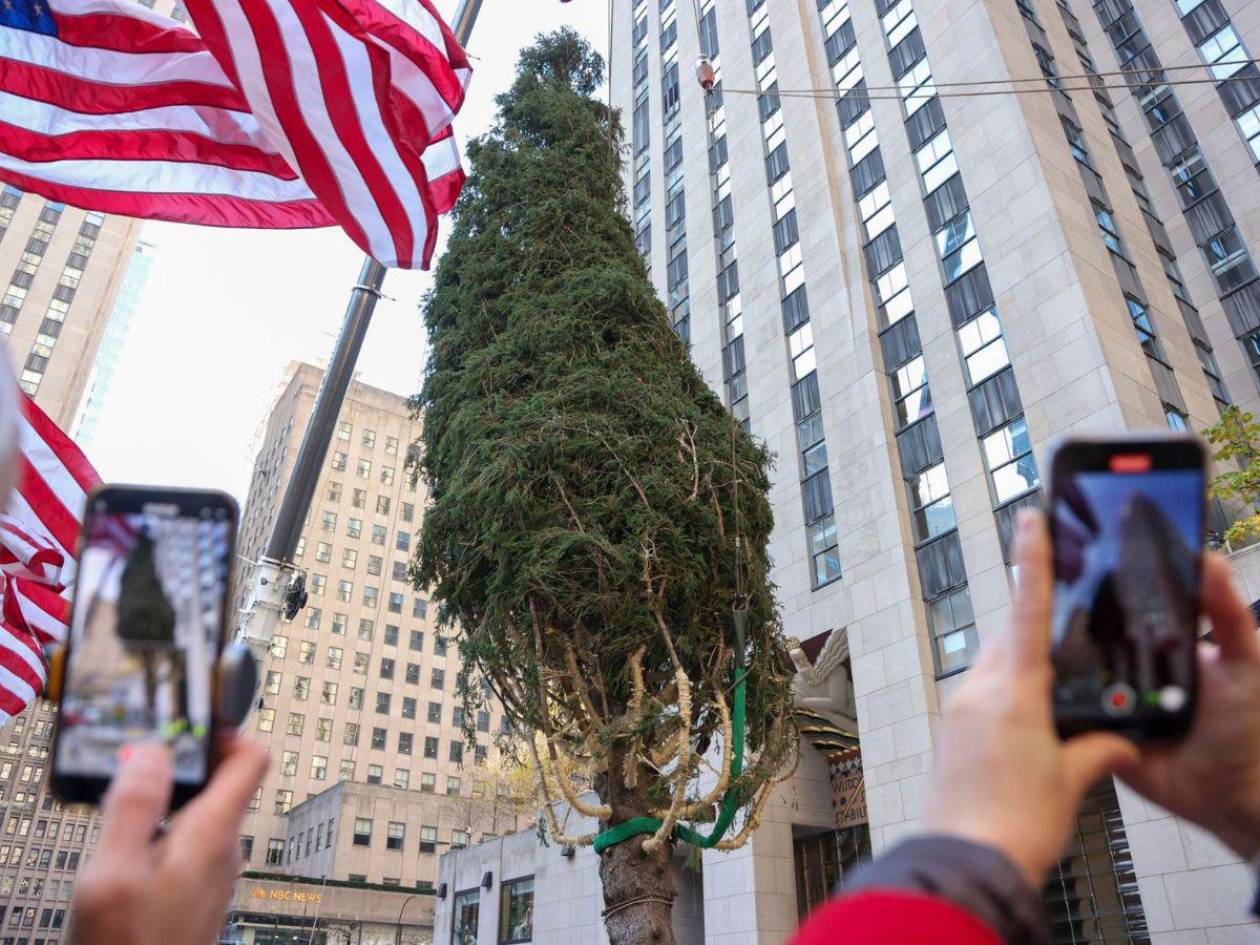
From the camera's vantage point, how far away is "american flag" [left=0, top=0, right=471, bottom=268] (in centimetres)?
855

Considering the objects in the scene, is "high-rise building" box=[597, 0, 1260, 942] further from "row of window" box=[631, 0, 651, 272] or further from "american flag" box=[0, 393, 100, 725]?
"american flag" box=[0, 393, 100, 725]

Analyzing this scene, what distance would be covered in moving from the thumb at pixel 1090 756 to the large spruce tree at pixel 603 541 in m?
9.46

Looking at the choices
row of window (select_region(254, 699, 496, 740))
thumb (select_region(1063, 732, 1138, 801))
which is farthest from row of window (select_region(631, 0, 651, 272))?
thumb (select_region(1063, 732, 1138, 801))

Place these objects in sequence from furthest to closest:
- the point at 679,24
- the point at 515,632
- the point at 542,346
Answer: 1. the point at 679,24
2. the point at 542,346
3. the point at 515,632

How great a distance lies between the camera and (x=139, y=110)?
9.34 meters

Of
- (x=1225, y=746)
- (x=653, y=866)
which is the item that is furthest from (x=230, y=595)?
(x=653, y=866)

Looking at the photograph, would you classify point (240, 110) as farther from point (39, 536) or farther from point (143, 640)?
point (143, 640)

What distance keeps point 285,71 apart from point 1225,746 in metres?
9.14

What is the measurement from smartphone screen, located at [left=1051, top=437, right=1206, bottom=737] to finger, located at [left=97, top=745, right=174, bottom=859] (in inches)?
52.6

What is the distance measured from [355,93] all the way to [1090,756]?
9.14 meters

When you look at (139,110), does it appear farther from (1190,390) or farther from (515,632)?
(1190,390)

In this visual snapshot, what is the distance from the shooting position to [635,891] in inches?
422

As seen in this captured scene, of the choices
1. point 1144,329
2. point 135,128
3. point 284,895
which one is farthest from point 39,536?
point 284,895

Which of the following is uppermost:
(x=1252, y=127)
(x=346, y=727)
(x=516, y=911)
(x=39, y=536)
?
(x=1252, y=127)
